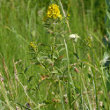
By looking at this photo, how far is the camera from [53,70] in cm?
136

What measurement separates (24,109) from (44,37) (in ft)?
4.87

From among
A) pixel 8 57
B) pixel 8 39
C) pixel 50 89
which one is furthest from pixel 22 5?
pixel 50 89

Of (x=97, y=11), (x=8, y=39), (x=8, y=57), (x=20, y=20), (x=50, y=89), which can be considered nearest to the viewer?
(x=50, y=89)

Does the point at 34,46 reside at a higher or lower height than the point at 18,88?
higher

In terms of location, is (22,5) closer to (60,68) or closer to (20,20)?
(20,20)

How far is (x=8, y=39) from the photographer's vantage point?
8.64ft

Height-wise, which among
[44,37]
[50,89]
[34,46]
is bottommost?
[50,89]

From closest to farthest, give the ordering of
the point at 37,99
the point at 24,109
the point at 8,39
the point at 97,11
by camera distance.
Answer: the point at 24,109 → the point at 37,99 → the point at 8,39 → the point at 97,11

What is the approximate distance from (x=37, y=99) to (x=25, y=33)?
1.37 meters

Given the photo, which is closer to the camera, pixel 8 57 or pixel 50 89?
pixel 50 89

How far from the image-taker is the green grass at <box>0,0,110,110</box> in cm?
122

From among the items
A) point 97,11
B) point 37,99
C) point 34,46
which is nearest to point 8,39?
point 37,99

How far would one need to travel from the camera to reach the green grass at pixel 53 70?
122 cm

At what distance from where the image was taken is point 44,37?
2748 millimetres
